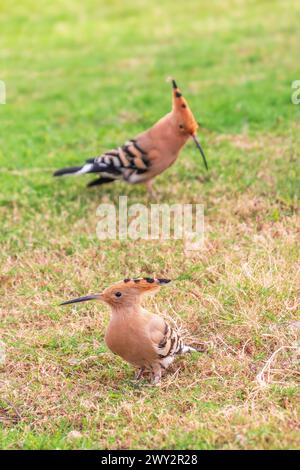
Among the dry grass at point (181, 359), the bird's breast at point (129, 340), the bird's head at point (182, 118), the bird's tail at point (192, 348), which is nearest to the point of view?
the dry grass at point (181, 359)

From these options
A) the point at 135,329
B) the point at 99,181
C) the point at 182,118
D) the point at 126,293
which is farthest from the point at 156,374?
the point at 99,181

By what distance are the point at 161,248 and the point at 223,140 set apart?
8.42 feet

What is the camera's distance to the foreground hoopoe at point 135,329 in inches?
156

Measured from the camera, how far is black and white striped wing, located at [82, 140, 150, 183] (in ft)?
22.0

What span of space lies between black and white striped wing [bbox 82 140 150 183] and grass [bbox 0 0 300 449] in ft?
0.78

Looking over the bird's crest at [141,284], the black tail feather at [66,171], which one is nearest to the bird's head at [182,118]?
the black tail feather at [66,171]

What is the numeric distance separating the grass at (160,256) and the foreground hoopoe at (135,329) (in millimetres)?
174

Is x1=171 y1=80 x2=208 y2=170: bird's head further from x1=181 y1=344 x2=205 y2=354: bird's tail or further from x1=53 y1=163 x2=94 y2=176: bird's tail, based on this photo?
x1=181 y1=344 x2=205 y2=354: bird's tail

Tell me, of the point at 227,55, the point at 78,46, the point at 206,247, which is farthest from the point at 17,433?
the point at 78,46

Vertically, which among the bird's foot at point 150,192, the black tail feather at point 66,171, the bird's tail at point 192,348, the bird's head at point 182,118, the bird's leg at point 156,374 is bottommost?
the bird's leg at point 156,374

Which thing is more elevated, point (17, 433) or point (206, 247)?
point (206, 247)

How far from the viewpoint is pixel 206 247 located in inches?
222

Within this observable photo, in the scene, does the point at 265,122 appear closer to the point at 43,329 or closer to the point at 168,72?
the point at 168,72

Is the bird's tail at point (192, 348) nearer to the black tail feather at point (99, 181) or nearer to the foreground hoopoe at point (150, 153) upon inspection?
the foreground hoopoe at point (150, 153)
